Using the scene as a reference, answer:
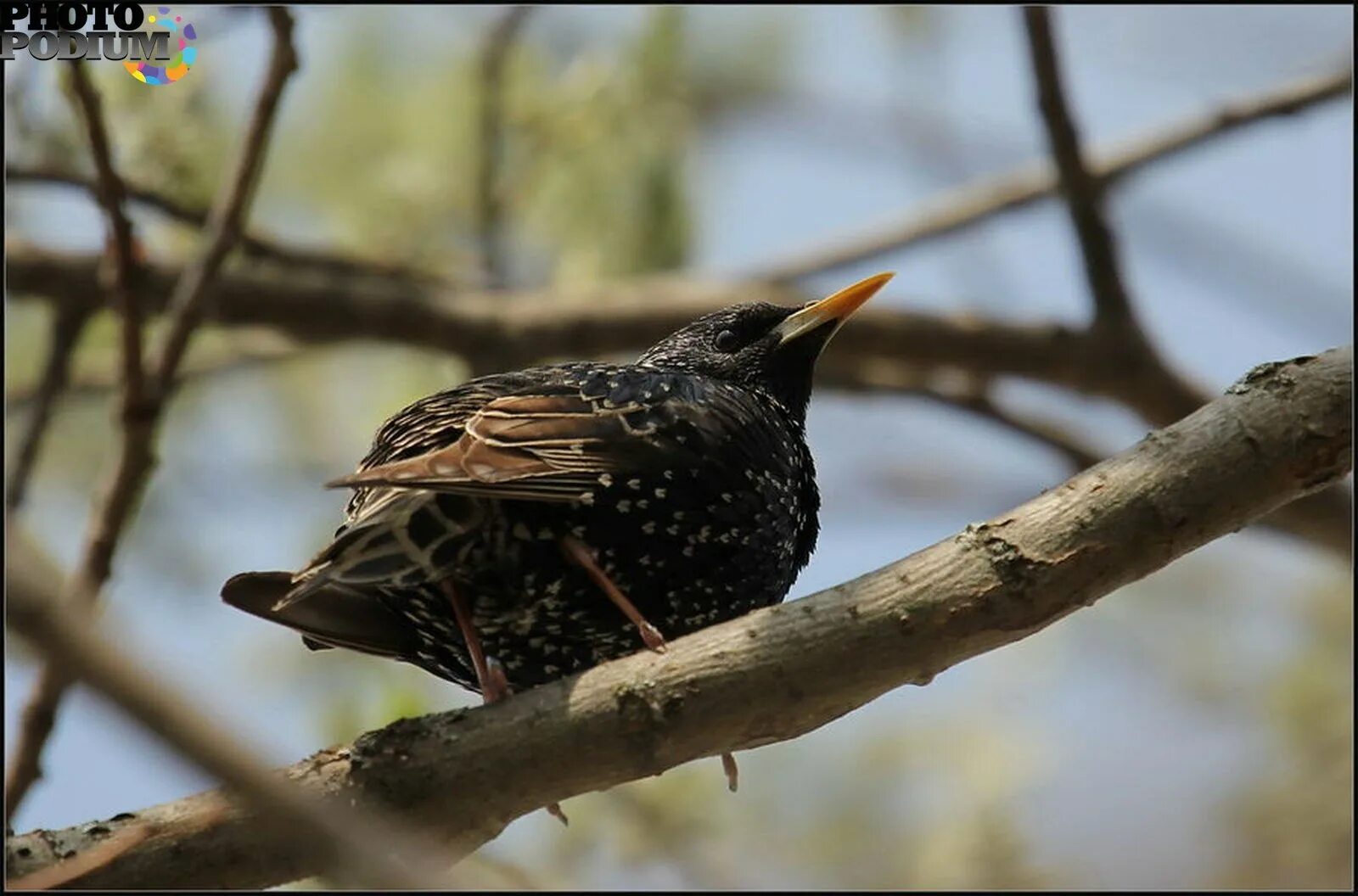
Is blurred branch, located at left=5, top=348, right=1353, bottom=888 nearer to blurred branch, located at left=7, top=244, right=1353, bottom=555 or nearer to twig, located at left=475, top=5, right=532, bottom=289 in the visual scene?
blurred branch, located at left=7, top=244, right=1353, bottom=555

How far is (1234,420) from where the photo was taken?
8.64 feet

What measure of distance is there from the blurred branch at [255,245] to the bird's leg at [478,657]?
212 cm

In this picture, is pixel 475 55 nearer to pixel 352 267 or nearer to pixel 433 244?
pixel 433 244

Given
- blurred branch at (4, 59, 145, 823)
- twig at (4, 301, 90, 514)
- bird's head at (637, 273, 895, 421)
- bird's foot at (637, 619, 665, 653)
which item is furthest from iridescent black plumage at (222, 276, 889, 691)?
twig at (4, 301, 90, 514)

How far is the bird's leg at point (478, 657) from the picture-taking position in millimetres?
2992

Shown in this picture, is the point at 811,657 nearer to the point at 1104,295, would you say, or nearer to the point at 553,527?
the point at 553,527

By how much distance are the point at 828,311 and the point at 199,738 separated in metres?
2.83

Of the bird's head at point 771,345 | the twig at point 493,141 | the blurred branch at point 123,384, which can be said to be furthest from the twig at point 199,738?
the twig at point 493,141

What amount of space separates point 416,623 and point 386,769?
0.66 m

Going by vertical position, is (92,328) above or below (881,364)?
above

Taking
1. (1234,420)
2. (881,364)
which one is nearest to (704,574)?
(1234,420)

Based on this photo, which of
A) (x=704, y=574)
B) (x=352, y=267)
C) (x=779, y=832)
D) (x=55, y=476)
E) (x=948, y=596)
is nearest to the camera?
(x=948, y=596)

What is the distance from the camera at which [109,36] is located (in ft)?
13.8

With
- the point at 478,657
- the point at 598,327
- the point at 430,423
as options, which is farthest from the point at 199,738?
the point at 598,327
